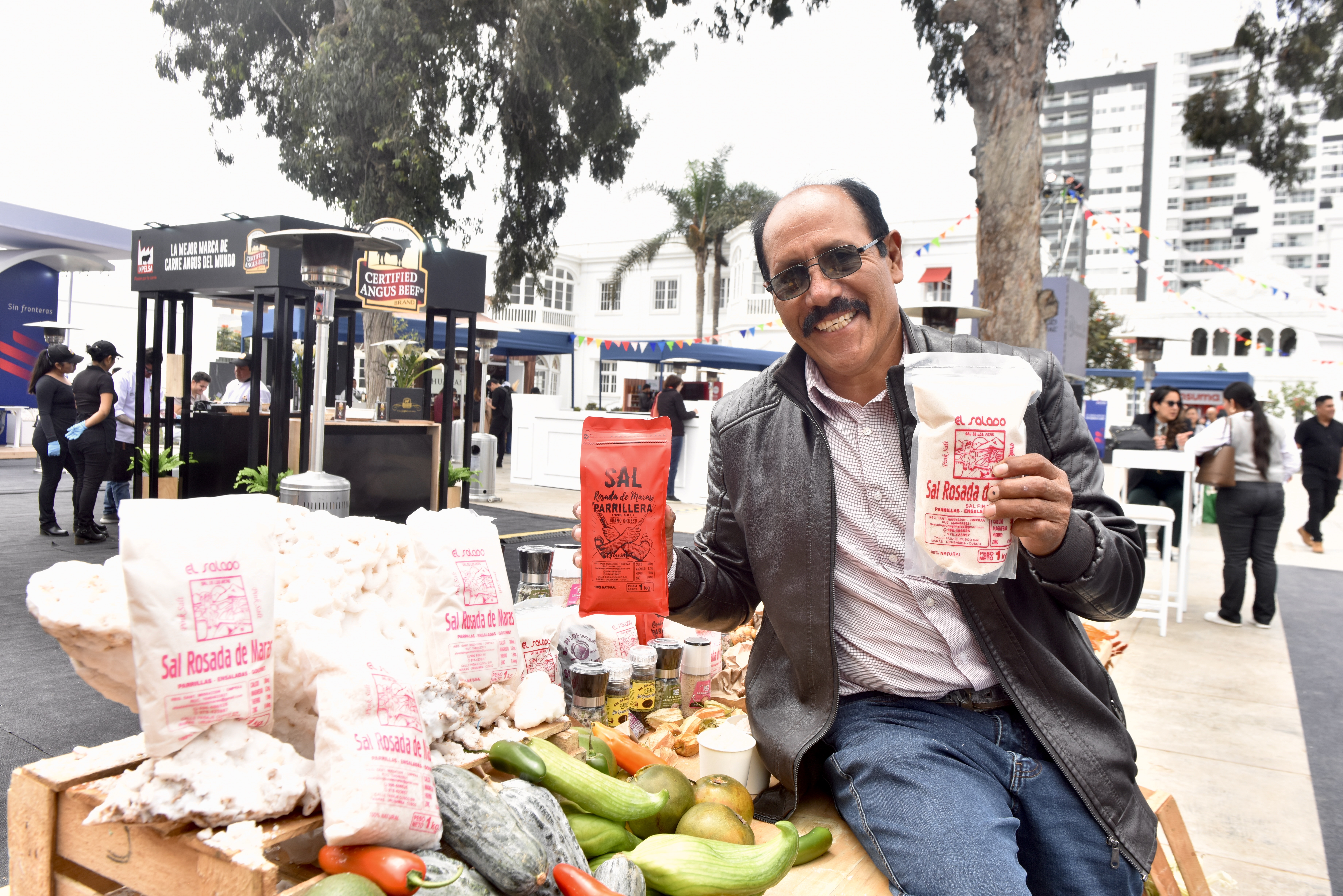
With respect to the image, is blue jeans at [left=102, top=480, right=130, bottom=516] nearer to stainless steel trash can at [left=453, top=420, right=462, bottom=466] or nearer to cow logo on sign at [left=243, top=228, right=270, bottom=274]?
cow logo on sign at [left=243, top=228, right=270, bottom=274]

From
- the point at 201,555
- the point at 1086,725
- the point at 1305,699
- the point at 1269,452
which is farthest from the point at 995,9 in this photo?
the point at 201,555

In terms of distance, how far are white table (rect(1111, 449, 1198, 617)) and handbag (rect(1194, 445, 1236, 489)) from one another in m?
0.12

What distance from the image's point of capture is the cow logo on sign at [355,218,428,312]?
368 inches

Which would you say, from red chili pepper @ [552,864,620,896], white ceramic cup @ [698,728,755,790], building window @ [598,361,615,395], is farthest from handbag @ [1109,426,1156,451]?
building window @ [598,361,615,395]

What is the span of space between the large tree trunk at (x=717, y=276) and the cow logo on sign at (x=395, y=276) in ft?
74.7

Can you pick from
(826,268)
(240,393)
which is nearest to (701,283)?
(240,393)

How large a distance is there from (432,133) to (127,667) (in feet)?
49.1

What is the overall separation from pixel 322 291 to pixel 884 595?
5.94 m

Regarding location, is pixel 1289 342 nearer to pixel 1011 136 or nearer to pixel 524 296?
pixel 524 296

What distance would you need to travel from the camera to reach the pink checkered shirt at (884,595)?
1733 mm

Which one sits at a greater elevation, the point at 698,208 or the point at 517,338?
the point at 698,208

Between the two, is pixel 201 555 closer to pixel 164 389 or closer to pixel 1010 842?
pixel 1010 842

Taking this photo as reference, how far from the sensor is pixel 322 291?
21.6 ft

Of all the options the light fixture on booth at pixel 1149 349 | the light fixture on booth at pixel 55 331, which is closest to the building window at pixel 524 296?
the light fixture on booth at pixel 55 331
